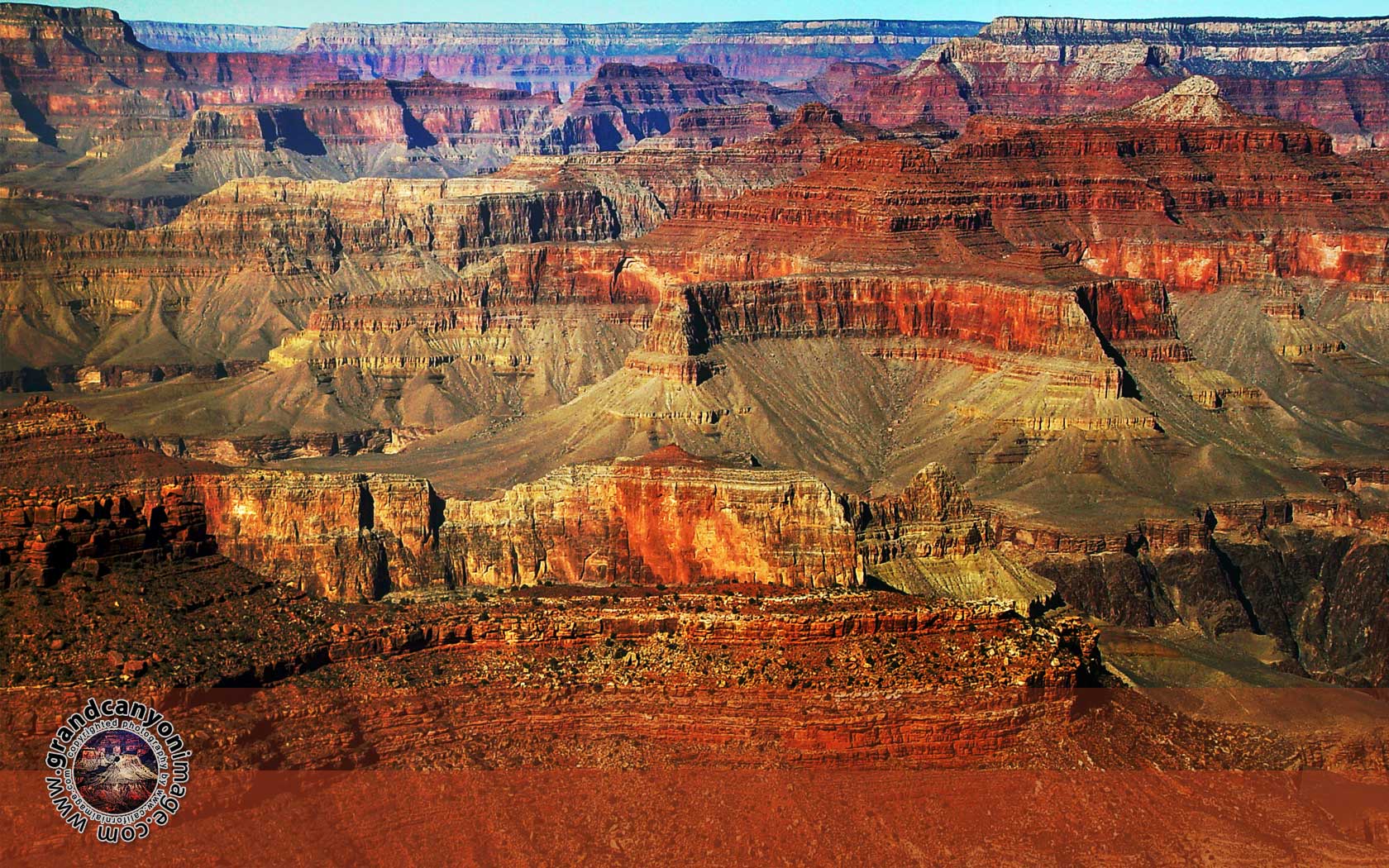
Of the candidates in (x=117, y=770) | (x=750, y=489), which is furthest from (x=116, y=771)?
(x=750, y=489)

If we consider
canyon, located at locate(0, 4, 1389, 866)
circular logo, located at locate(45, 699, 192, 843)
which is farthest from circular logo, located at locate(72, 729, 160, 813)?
canyon, located at locate(0, 4, 1389, 866)

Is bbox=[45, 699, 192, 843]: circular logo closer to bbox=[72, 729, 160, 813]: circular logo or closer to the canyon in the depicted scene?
bbox=[72, 729, 160, 813]: circular logo

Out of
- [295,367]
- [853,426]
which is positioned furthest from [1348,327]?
[295,367]

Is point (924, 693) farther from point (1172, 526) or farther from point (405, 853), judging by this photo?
point (1172, 526)

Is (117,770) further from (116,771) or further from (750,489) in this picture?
(750,489)

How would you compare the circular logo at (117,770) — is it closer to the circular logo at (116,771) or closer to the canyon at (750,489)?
the circular logo at (116,771)

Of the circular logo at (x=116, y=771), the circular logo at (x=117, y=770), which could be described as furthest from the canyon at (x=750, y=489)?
the circular logo at (x=116, y=771)
